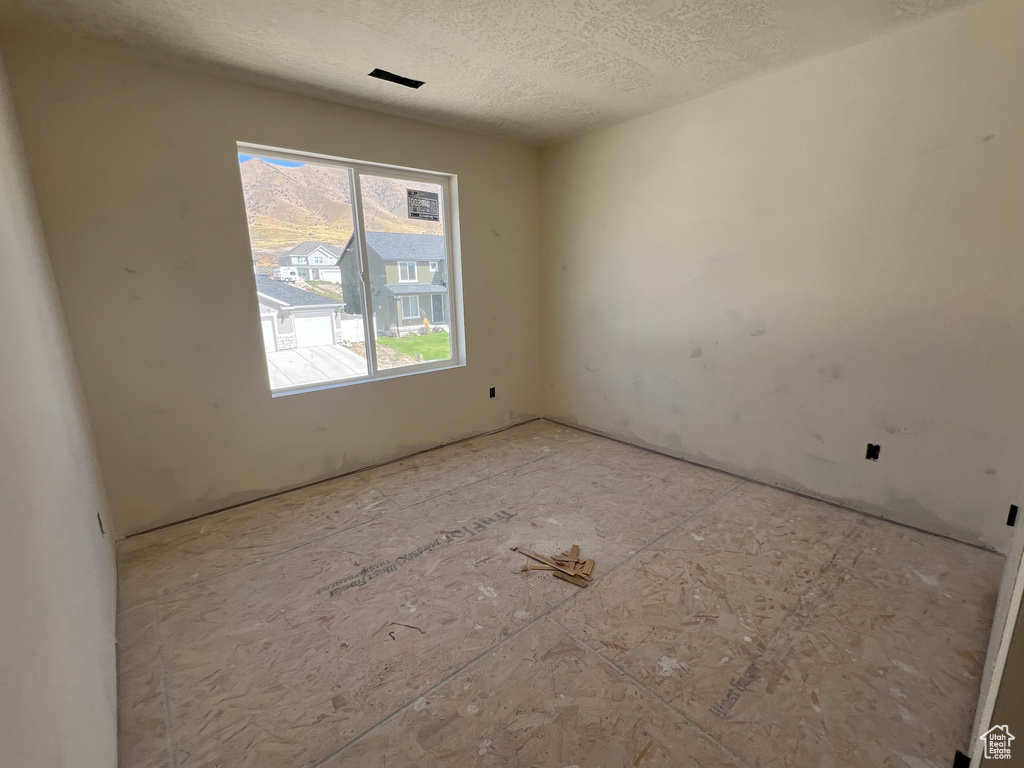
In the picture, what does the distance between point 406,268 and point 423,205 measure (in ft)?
1.78

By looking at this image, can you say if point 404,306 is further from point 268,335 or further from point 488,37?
point 488,37

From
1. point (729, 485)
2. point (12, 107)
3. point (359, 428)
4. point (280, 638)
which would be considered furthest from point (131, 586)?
point (729, 485)

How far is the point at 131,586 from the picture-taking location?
7.22 feet

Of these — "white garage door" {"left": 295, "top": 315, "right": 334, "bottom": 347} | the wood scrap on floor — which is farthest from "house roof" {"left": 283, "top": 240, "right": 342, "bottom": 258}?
the wood scrap on floor

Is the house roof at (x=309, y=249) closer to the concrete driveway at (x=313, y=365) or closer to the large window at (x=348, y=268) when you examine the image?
the large window at (x=348, y=268)

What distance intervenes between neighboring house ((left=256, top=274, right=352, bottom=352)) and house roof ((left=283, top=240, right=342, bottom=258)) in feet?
0.77

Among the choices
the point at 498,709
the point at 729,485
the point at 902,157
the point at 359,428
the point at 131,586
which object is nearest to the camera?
the point at 498,709

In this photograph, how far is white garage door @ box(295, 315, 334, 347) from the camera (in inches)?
126

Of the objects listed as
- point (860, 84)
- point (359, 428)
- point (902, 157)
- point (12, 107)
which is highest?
point (860, 84)

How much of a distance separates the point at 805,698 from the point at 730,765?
0.41 metres

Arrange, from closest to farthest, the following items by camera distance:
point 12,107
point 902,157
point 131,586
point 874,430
Result: point 12,107 < point 131,586 < point 902,157 < point 874,430

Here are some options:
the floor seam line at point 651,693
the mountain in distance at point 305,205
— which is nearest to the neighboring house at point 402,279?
the mountain in distance at point 305,205

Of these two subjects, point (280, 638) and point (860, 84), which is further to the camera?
point (860, 84)

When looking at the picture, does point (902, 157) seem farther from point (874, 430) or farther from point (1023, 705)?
point (1023, 705)
